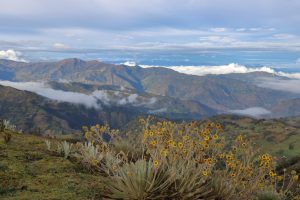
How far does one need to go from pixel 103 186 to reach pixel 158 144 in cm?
242

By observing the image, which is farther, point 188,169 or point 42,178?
point 42,178

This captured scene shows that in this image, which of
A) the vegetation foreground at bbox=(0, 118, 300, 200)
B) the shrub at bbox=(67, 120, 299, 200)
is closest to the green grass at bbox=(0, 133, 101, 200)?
the vegetation foreground at bbox=(0, 118, 300, 200)

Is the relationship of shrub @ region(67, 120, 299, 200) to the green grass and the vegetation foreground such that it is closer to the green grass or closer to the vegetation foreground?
the vegetation foreground

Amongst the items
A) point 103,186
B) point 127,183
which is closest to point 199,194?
point 127,183

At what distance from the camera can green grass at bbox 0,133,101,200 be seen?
8047 mm

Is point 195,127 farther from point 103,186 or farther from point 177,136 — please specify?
point 103,186

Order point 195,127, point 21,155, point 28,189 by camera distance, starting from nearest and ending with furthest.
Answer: point 195,127 < point 28,189 < point 21,155

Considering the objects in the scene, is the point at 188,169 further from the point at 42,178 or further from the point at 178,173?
the point at 42,178

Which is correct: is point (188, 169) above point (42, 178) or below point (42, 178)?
above

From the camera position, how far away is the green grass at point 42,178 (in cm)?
805

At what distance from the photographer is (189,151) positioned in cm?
711

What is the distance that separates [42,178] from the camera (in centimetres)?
932

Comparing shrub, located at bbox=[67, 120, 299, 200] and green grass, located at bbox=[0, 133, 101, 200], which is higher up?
shrub, located at bbox=[67, 120, 299, 200]

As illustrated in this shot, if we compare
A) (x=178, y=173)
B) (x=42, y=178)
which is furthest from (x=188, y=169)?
(x=42, y=178)
